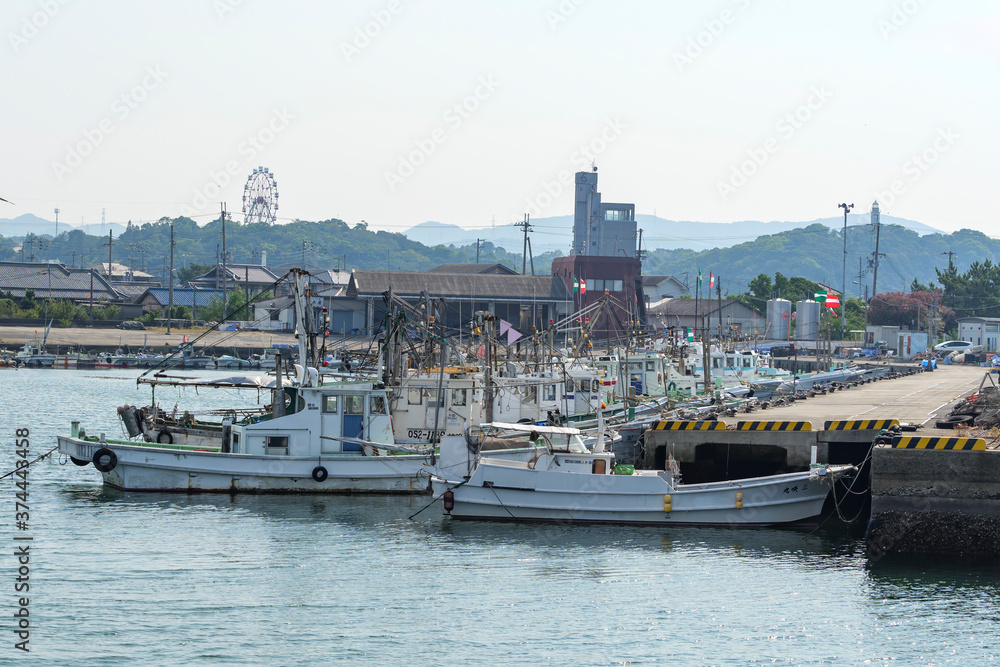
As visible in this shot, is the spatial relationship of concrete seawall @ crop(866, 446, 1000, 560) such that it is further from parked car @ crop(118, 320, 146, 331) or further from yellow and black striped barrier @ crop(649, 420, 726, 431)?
parked car @ crop(118, 320, 146, 331)

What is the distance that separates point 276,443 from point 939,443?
55.9ft

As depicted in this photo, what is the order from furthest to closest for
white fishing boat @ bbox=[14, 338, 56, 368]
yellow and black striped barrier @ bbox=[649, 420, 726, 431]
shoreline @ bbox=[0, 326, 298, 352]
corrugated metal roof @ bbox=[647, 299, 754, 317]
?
corrugated metal roof @ bbox=[647, 299, 754, 317] → shoreline @ bbox=[0, 326, 298, 352] → white fishing boat @ bbox=[14, 338, 56, 368] → yellow and black striped barrier @ bbox=[649, 420, 726, 431]

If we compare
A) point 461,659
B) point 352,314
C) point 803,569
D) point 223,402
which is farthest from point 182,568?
point 352,314

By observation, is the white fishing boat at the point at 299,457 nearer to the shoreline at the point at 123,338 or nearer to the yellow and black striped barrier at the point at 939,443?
the yellow and black striped barrier at the point at 939,443

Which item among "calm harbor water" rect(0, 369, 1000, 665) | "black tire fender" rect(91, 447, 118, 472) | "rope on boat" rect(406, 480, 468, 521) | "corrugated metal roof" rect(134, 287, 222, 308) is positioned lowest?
"calm harbor water" rect(0, 369, 1000, 665)

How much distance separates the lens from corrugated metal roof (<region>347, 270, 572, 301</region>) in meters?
93.9

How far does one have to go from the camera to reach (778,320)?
104m

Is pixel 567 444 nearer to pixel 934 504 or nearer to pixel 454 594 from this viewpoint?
pixel 454 594

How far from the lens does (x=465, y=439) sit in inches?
1022

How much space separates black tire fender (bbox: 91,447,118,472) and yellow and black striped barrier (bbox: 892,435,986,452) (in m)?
20.2

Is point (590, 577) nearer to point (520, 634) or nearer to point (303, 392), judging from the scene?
point (520, 634)

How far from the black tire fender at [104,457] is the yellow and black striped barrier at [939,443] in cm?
2021

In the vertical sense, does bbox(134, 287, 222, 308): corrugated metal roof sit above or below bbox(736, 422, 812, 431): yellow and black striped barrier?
above

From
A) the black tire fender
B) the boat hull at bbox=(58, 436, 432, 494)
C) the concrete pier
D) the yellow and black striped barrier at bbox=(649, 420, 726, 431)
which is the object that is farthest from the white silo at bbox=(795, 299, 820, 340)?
the black tire fender
